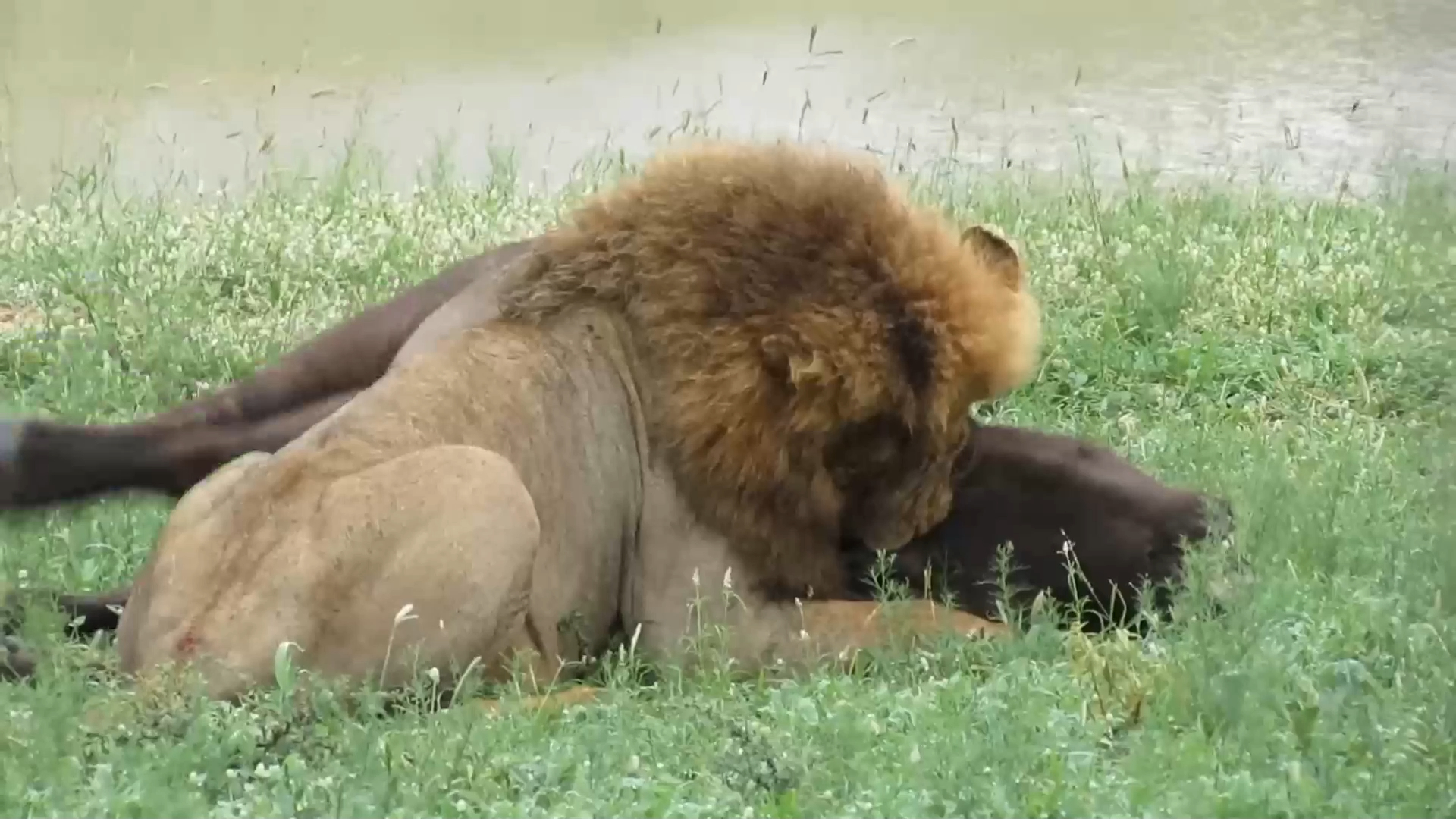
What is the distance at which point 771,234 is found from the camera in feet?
13.4

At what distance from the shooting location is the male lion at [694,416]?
3801 millimetres

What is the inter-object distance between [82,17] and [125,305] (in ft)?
28.5

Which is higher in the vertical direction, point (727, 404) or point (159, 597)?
point (727, 404)

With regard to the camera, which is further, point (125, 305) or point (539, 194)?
point (539, 194)

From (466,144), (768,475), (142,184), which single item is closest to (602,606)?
(768,475)

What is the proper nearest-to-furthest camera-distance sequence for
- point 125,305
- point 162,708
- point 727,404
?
1. point 162,708
2. point 727,404
3. point 125,305

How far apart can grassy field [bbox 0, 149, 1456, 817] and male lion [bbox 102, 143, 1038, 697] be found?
0.30 metres

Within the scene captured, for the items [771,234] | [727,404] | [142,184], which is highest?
[771,234]

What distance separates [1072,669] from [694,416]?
42.1 inches

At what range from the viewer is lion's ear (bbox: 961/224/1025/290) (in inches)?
176

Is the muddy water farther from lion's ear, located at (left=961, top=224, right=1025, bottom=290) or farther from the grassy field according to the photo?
lion's ear, located at (left=961, top=224, right=1025, bottom=290)

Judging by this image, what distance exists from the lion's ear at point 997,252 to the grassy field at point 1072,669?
0.77 meters

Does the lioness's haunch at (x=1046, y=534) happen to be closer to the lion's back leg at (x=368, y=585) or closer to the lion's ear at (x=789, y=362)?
the lion's ear at (x=789, y=362)

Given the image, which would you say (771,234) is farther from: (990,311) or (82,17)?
(82,17)
